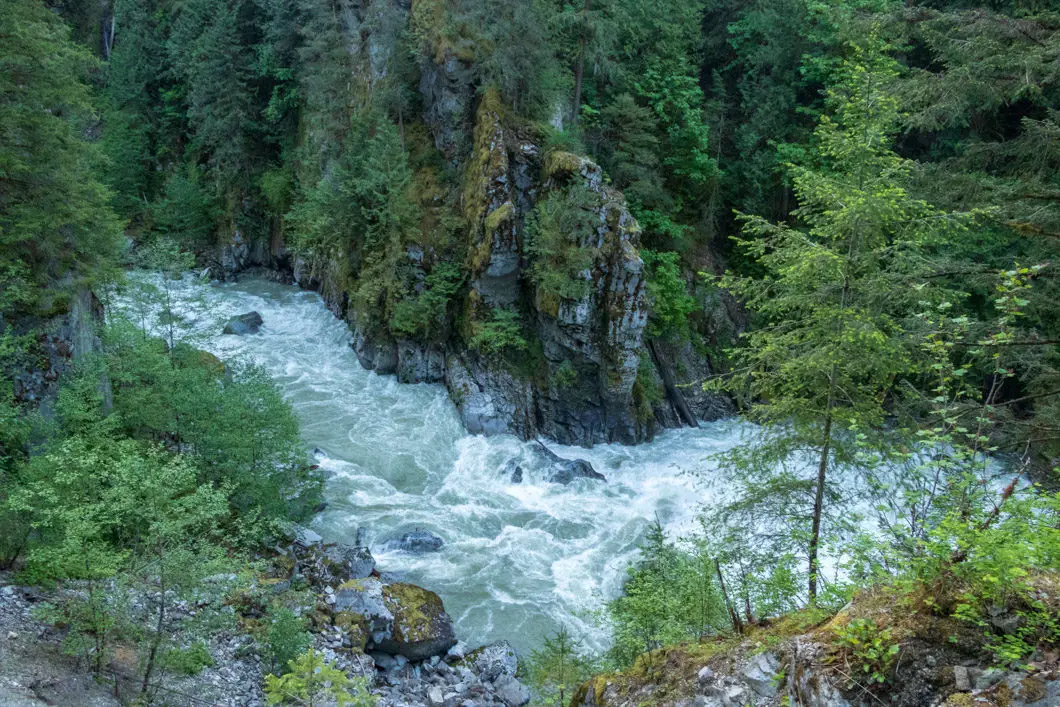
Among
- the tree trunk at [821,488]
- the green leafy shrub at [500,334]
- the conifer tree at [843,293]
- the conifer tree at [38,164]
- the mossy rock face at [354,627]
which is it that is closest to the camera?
the conifer tree at [843,293]

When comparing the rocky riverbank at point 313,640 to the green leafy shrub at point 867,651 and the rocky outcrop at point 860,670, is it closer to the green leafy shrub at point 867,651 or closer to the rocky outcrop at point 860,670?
the rocky outcrop at point 860,670

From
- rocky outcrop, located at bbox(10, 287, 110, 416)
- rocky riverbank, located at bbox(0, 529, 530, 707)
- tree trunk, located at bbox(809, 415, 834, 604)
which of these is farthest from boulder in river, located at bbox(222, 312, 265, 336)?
tree trunk, located at bbox(809, 415, 834, 604)

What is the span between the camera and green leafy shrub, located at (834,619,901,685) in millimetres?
4141

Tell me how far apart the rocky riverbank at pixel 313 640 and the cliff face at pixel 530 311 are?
751 centimetres

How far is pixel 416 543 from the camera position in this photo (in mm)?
14703

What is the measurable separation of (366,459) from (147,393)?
5828 mm

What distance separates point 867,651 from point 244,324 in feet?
79.6

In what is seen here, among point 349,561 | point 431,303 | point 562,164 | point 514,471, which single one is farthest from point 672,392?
point 349,561

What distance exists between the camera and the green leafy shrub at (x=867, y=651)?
414cm

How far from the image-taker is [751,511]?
27.4 feet

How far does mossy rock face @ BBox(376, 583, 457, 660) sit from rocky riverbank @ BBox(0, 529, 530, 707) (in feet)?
0.06

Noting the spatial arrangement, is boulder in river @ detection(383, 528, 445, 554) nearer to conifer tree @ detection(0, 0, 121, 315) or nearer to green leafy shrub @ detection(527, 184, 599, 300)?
green leafy shrub @ detection(527, 184, 599, 300)

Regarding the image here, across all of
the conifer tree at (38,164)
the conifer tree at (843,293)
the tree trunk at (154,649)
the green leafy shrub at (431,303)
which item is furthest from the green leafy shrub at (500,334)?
the tree trunk at (154,649)

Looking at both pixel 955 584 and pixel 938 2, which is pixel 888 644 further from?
pixel 938 2
